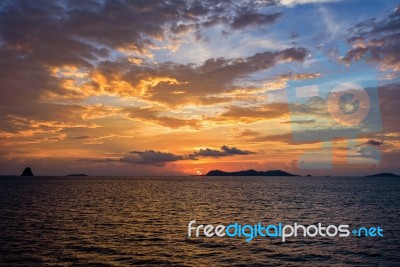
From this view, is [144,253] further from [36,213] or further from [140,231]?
[36,213]

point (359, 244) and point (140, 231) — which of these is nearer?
point (359, 244)

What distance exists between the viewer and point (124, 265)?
3369 cm

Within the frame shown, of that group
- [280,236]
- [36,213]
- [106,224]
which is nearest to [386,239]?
[280,236]

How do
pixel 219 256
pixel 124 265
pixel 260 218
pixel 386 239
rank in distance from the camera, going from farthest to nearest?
pixel 260 218 → pixel 386 239 → pixel 219 256 → pixel 124 265

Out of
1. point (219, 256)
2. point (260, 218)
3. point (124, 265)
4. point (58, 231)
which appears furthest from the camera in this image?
point (260, 218)

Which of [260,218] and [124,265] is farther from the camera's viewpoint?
[260,218]

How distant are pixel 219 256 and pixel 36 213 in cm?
5098

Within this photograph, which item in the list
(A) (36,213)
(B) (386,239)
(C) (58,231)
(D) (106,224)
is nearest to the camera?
(B) (386,239)

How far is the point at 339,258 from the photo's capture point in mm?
37344

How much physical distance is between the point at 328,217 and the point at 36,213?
6191 centimetres

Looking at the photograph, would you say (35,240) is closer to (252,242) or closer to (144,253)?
(144,253)

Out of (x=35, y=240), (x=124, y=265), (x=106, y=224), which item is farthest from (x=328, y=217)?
(x=35, y=240)

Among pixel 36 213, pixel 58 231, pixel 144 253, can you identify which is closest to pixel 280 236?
pixel 144 253

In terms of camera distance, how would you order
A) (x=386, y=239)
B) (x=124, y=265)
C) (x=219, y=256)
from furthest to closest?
(x=386, y=239) → (x=219, y=256) → (x=124, y=265)
